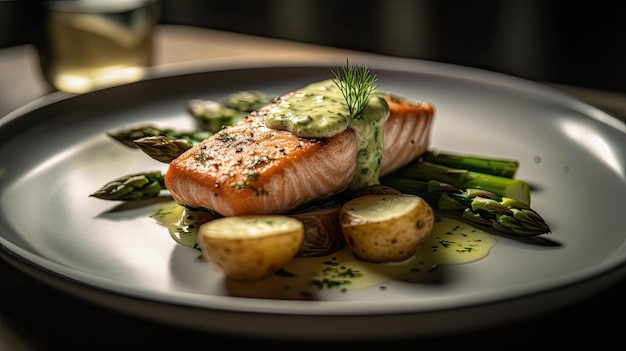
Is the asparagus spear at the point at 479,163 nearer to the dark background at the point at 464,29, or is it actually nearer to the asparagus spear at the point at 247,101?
the asparagus spear at the point at 247,101

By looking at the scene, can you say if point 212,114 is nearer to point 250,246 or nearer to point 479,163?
point 479,163

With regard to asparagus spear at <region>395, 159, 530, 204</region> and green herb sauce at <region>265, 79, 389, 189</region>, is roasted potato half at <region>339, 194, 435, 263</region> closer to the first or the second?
green herb sauce at <region>265, 79, 389, 189</region>

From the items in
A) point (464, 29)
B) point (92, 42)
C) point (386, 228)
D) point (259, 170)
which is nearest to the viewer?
point (386, 228)

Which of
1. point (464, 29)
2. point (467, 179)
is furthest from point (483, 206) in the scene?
point (464, 29)

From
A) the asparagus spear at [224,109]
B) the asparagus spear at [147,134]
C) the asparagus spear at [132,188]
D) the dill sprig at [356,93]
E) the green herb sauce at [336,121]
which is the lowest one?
the asparagus spear at [132,188]

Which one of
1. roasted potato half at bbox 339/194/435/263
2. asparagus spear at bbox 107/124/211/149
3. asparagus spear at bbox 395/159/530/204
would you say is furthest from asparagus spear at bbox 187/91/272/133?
roasted potato half at bbox 339/194/435/263

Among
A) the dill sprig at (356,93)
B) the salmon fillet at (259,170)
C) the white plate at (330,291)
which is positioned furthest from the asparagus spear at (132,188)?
the dill sprig at (356,93)
